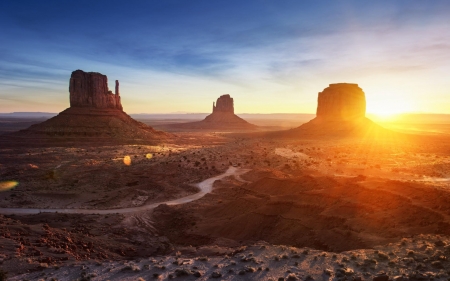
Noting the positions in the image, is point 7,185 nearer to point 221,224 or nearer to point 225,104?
point 221,224

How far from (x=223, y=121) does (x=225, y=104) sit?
13.3 meters

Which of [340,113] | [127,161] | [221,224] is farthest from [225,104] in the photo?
[221,224]

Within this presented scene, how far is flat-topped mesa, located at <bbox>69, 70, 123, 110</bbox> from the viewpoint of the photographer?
7831 centimetres

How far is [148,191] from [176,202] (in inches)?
187

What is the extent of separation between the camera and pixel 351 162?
1829 inches

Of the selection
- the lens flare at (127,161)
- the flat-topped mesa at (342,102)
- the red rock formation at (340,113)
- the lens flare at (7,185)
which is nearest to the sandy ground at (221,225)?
the lens flare at (7,185)

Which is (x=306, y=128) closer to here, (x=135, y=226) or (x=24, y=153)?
(x=24, y=153)

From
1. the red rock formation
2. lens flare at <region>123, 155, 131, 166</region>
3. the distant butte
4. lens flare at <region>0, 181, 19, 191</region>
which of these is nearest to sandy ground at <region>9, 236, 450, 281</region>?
lens flare at <region>0, 181, 19, 191</region>

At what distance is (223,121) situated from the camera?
162 meters

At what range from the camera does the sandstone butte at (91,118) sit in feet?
226

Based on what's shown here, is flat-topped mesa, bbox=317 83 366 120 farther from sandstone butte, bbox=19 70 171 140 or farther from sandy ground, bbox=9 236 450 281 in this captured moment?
sandy ground, bbox=9 236 450 281

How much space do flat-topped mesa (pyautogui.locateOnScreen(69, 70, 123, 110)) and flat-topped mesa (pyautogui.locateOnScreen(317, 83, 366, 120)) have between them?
76887 millimetres

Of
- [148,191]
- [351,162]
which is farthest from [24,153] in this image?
[351,162]

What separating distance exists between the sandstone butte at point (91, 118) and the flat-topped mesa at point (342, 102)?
6228 cm
